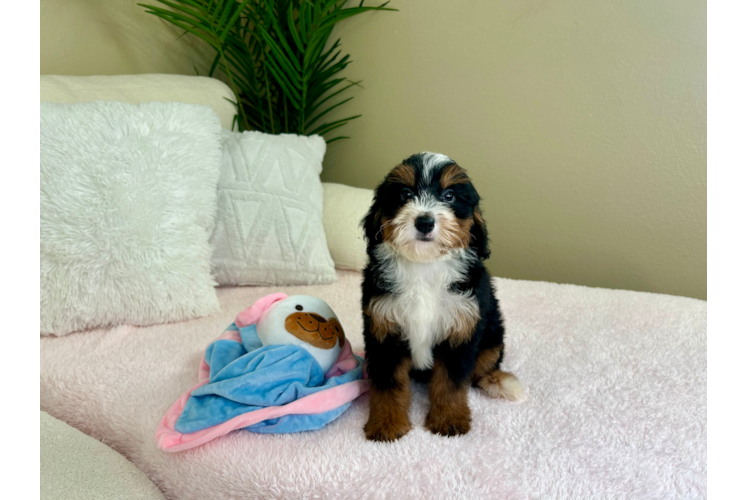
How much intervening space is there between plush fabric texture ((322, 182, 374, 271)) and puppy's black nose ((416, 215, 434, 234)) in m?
1.25

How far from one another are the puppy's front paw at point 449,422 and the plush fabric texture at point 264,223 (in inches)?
45.3

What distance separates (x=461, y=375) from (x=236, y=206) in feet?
4.55

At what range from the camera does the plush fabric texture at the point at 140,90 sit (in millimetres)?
2207

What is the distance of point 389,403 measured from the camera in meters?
1.40

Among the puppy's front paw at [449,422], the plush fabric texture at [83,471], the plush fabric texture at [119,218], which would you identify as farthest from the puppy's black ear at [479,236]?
the plush fabric texture at [119,218]

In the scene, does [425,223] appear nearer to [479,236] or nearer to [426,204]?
[426,204]

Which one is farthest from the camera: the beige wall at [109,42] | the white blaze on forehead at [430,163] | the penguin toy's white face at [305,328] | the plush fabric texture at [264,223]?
the beige wall at [109,42]

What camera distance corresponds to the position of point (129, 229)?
1999 millimetres

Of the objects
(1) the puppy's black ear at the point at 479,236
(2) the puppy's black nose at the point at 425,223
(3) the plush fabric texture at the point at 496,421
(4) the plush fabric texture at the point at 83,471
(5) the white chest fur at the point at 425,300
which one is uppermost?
(2) the puppy's black nose at the point at 425,223

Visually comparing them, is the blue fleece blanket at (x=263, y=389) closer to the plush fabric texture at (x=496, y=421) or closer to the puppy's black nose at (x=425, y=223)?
the plush fabric texture at (x=496, y=421)

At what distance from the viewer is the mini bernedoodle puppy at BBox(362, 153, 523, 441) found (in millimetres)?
1347

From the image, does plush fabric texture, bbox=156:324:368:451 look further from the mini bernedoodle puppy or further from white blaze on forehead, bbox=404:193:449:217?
white blaze on forehead, bbox=404:193:449:217

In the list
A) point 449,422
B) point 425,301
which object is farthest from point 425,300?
point 449,422

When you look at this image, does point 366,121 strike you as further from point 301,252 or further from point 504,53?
point 301,252
